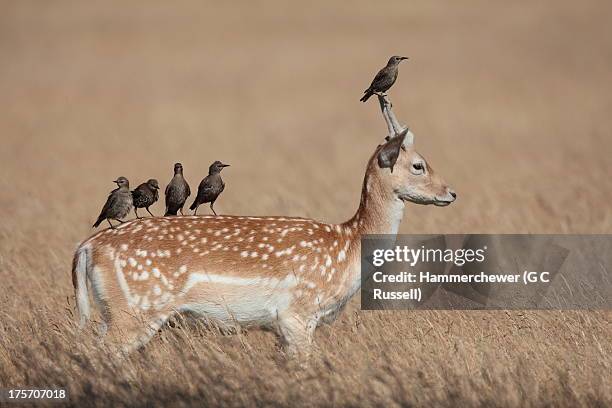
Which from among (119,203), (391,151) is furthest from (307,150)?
(119,203)

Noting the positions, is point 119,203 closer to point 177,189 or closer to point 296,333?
point 177,189

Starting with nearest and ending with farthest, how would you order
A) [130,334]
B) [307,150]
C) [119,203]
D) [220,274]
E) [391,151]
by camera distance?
[130,334]
[220,274]
[119,203]
[391,151]
[307,150]

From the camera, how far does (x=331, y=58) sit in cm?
3894

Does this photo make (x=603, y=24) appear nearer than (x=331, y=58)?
No

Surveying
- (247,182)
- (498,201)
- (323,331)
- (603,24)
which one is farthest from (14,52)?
(323,331)

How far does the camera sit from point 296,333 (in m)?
8.39

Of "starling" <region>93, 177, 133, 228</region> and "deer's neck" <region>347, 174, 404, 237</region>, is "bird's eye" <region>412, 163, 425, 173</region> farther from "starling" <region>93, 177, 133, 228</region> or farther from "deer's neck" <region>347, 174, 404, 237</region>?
"starling" <region>93, 177, 133, 228</region>

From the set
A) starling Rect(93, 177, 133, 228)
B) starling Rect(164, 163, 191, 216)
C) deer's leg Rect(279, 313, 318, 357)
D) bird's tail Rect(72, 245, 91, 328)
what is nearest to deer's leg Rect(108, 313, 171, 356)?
bird's tail Rect(72, 245, 91, 328)

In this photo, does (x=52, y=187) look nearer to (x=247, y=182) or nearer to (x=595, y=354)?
(x=247, y=182)

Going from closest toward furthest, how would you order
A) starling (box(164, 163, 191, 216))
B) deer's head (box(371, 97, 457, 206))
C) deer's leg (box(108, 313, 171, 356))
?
deer's leg (box(108, 313, 171, 356)), starling (box(164, 163, 191, 216)), deer's head (box(371, 97, 457, 206))

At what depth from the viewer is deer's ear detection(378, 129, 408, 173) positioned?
8836 mm

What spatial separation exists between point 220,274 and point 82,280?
1032 mm

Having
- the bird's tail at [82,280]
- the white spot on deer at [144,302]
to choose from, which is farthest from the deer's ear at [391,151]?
the bird's tail at [82,280]

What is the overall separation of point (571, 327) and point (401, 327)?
134 centimetres
